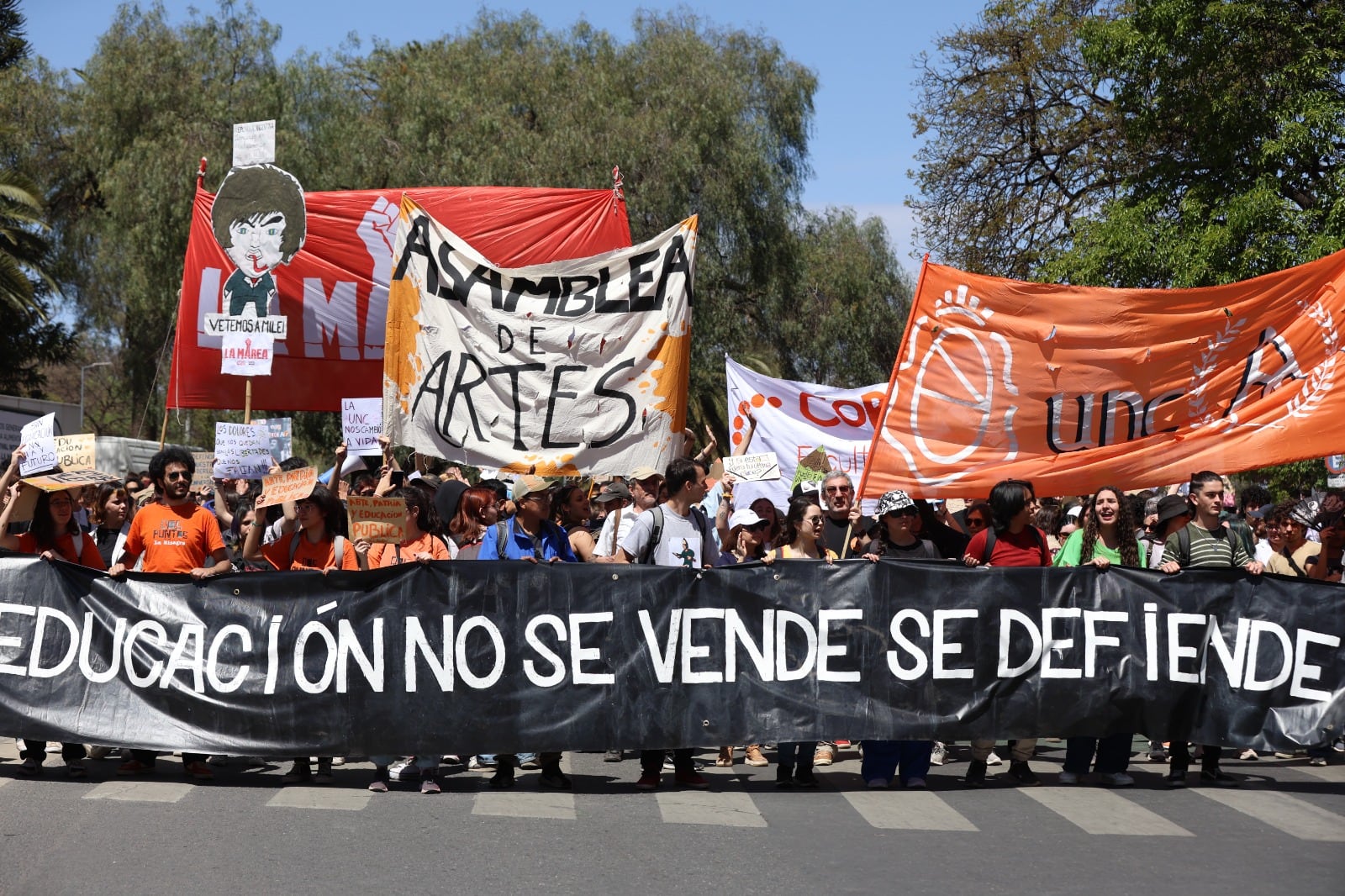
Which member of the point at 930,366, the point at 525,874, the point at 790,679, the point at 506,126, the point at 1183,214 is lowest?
the point at 525,874

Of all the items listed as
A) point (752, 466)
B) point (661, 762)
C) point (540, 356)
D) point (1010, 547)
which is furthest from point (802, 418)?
point (661, 762)

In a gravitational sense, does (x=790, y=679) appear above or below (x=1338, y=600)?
below

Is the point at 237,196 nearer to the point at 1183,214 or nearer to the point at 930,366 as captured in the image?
the point at 930,366

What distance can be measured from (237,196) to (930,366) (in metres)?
7.20

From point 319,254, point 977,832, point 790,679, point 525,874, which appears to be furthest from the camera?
point 319,254

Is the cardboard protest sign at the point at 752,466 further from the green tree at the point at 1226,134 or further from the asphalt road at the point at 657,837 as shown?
the green tree at the point at 1226,134

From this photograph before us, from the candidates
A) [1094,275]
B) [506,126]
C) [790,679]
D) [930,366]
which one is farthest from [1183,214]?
[790,679]

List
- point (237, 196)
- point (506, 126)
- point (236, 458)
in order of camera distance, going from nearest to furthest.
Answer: point (236, 458), point (237, 196), point (506, 126)

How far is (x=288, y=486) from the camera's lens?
8781mm

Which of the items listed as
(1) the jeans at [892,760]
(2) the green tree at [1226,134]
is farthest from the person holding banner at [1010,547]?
(2) the green tree at [1226,134]

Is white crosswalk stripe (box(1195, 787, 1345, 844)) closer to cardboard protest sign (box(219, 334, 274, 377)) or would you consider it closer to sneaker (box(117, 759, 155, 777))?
sneaker (box(117, 759, 155, 777))

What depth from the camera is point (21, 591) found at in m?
8.64

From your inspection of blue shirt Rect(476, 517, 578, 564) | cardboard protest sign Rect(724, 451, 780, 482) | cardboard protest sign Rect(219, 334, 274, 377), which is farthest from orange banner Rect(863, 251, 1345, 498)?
cardboard protest sign Rect(219, 334, 274, 377)

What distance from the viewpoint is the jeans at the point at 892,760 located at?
8586 millimetres
